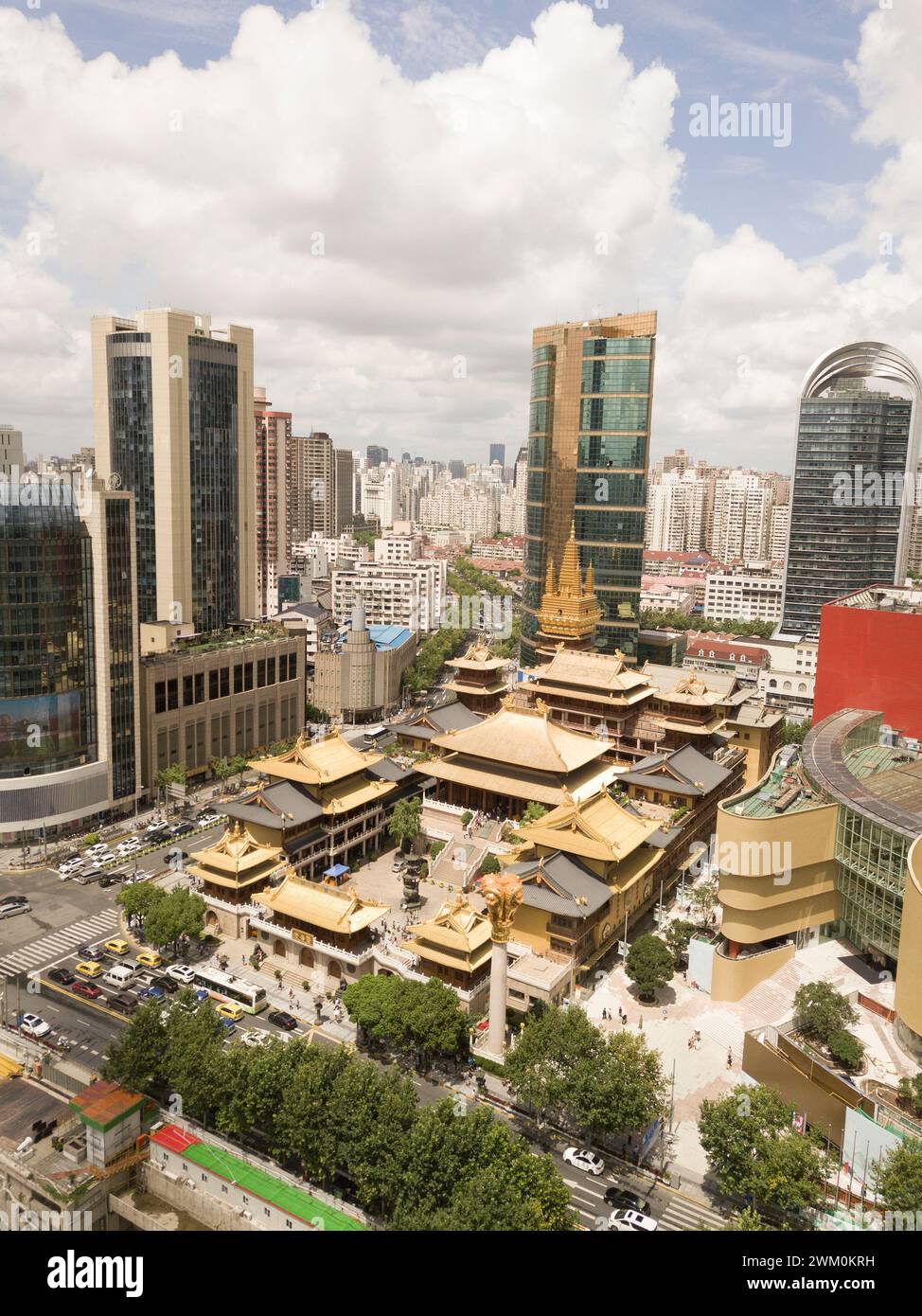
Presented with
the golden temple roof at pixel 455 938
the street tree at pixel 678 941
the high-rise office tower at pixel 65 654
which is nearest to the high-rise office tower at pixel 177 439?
the high-rise office tower at pixel 65 654

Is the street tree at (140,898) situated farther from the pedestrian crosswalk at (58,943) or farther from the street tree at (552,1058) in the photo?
the street tree at (552,1058)

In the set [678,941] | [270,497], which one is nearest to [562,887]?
[678,941]

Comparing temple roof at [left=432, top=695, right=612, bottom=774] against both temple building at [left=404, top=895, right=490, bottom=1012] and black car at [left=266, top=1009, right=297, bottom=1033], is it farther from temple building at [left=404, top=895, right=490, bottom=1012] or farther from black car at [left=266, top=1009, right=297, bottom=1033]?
black car at [left=266, top=1009, right=297, bottom=1033]

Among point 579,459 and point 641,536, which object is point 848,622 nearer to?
point 641,536

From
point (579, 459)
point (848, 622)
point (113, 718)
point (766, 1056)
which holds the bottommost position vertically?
point (766, 1056)

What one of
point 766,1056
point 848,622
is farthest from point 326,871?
point 848,622
